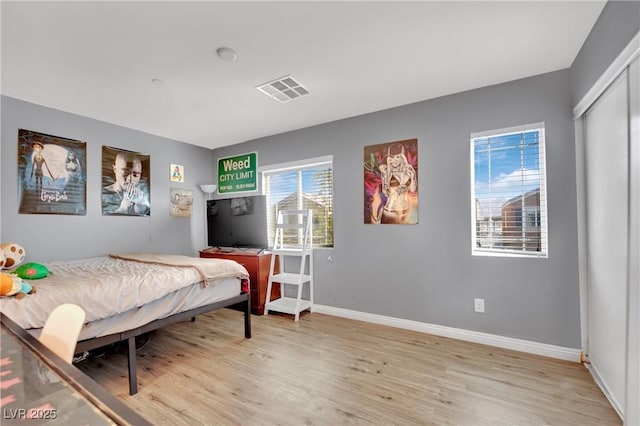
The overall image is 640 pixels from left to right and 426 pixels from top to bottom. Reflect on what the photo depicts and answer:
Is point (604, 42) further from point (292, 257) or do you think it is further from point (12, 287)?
point (12, 287)

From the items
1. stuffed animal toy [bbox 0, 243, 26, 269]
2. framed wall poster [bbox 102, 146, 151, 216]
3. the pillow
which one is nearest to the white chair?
the pillow

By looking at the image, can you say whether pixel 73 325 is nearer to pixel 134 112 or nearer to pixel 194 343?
pixel 194 343

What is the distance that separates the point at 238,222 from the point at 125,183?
1513 mm

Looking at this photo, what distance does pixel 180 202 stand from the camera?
14.3ft

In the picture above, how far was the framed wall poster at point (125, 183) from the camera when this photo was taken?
11.5ft

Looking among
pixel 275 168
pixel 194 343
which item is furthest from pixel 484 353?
pixel 275 168

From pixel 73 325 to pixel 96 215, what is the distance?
2895 millimetres

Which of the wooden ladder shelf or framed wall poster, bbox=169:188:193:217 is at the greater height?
framed wall poster, bbox=169:188:193:217

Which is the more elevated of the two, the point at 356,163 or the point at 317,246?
the point at 356,163

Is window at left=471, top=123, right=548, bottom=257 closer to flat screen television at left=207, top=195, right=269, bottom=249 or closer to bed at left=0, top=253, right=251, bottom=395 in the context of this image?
bed at left=0, top=253, right=251, bottom=395

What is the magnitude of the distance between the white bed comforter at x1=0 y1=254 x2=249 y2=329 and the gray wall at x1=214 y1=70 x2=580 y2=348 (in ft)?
4.85

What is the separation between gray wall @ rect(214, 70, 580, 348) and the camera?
2.39 m

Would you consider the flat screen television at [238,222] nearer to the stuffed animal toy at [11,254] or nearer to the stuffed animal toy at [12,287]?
the stuffed animal toy at [11,254]

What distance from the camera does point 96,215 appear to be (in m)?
3.42
